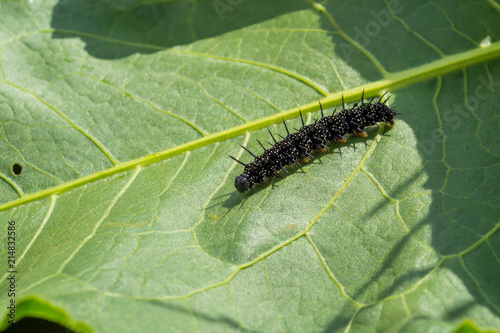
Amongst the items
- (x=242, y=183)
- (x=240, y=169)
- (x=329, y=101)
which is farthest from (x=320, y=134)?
(x=242, y=183)

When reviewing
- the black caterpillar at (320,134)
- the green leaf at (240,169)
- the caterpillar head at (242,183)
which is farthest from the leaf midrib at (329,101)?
the caterpillar head at (242,183)

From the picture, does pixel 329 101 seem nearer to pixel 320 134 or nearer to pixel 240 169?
pixel 320 134

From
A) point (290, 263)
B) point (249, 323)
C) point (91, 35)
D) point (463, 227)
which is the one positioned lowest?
point (249, 323)

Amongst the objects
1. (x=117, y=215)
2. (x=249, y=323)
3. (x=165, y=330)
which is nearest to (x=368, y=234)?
(x=249, y=323)

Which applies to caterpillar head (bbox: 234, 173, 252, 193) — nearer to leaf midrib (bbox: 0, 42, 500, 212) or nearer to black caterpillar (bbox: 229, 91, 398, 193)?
black caterpillar (bbox: 229, 91, 398, 193)

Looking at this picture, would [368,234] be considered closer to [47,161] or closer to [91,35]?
[47,161]

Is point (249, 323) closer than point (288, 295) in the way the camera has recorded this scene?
Yes

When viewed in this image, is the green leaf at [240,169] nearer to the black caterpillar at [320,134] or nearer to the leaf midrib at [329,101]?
the leaf midrib at [329,101]
